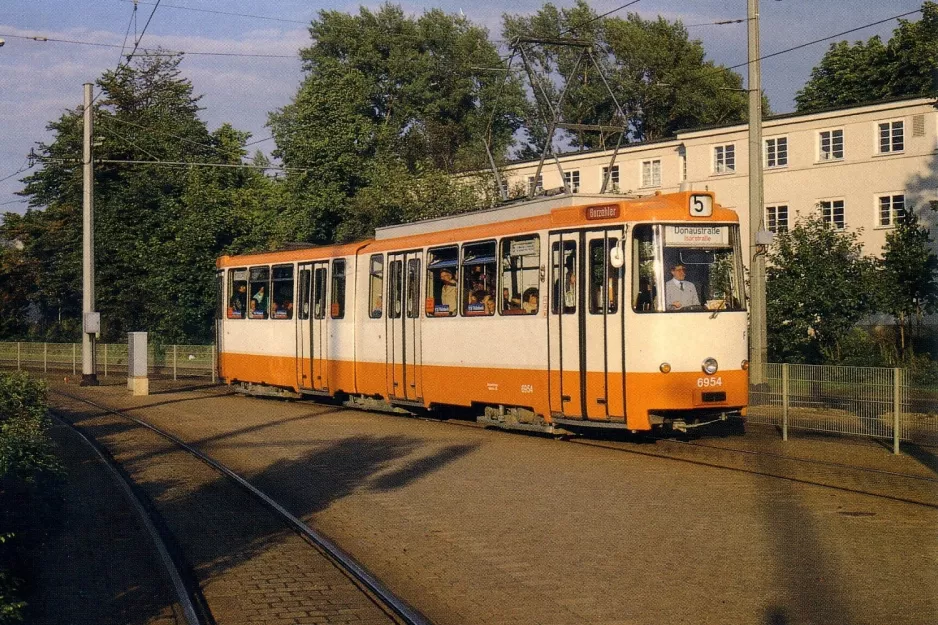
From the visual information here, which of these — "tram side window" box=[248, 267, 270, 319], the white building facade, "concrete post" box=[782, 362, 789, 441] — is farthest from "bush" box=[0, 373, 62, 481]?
A: the white building facade

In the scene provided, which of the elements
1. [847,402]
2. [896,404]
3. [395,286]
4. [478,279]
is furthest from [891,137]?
[896,404]

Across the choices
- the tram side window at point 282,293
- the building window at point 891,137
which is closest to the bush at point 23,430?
the tram side window at point 282,293

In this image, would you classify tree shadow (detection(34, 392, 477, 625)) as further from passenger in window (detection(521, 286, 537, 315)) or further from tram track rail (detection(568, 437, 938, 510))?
tram track rail (detection(568, 437, 938, 510))

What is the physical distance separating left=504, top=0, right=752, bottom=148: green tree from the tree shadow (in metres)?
52.6

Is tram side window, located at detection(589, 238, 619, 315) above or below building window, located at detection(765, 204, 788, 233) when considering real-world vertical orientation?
below

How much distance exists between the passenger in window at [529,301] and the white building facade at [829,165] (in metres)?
25.4

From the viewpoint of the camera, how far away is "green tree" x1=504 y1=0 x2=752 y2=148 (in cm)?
6938

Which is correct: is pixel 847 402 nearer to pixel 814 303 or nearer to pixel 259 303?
pixel 814 303

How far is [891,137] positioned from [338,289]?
28.7 metres

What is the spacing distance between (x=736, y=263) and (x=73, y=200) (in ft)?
165

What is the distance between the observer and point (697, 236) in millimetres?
15500

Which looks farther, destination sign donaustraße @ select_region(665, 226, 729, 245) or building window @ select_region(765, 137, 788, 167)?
building window @ select_region(765, 137, 788, 167)

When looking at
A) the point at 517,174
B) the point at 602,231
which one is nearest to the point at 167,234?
the point at 517,174

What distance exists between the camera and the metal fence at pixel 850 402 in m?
15.3
